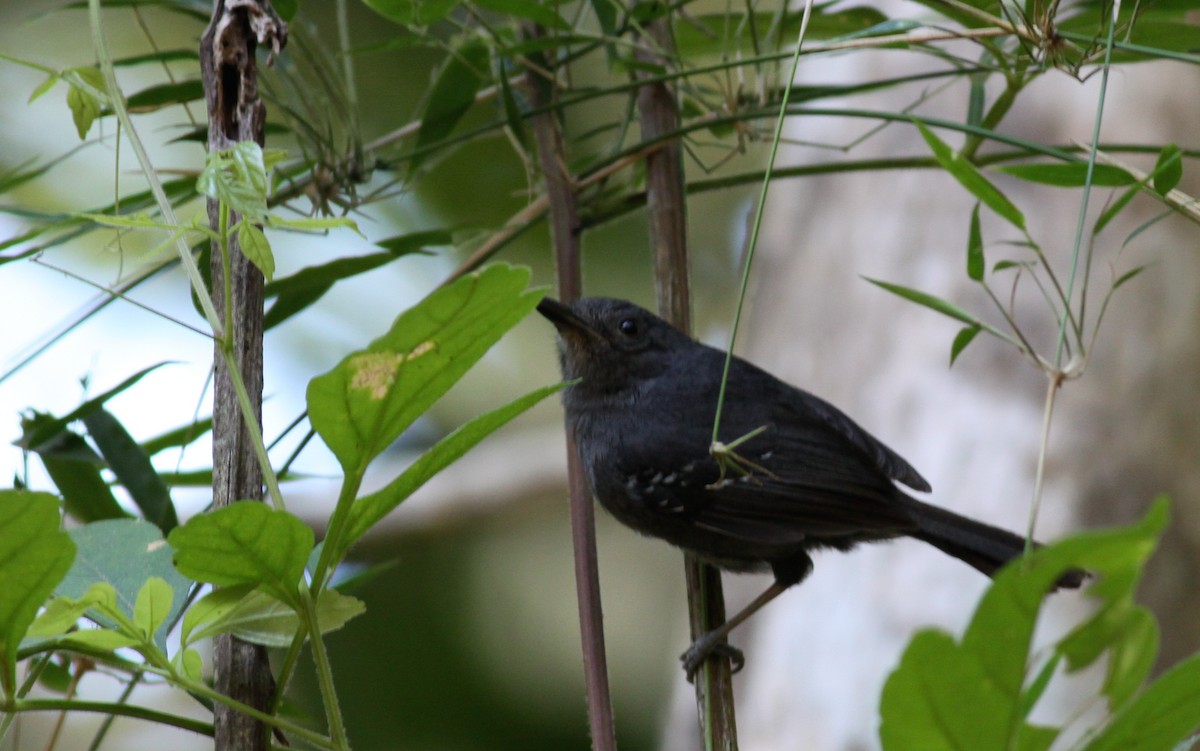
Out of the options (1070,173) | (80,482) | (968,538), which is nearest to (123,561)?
(80,482)

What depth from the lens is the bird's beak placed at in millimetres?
1934

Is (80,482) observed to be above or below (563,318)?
below

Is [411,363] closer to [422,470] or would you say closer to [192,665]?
[422,470]

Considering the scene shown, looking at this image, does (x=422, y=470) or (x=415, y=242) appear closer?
(x=422, y=470)

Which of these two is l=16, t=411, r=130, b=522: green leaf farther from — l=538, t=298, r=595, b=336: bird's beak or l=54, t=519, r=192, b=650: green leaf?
l=538, t=298, r=595, b=336: bird's beak

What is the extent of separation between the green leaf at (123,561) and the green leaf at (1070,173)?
3.08 feet

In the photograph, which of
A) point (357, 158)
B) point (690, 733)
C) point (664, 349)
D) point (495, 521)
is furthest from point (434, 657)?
point (357, 158)

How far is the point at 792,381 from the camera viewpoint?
13.0 ft

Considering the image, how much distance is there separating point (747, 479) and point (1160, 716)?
1518 millimetres

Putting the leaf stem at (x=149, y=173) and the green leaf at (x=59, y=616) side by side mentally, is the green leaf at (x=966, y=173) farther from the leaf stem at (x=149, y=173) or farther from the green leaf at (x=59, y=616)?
the green leaf at (x=59, y=616)

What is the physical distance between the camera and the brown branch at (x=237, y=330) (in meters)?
0.80

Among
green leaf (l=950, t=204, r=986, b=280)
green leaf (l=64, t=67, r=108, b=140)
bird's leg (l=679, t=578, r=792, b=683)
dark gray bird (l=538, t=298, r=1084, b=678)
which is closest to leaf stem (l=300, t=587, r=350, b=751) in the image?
green leaf (l=64, t=67, r=108, b=140)

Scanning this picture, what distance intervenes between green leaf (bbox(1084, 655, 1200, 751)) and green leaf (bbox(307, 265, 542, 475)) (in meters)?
0.40

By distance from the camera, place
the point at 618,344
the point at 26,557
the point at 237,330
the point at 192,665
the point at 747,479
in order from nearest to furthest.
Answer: the point at 26,557 < the point at 192,665 < the point at 237,330 < the point at 747,479 < the point at 618,344
